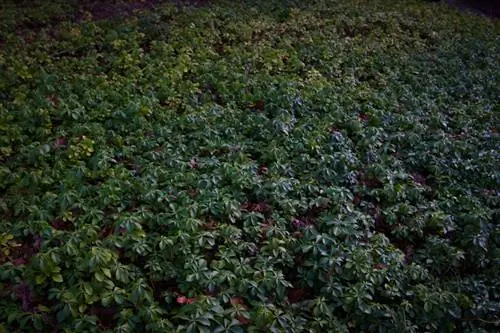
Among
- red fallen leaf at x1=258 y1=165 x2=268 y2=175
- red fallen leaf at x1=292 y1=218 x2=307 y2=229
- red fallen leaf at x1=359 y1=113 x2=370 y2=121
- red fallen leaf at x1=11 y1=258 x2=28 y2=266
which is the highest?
red fallen leaf at x1=359 y1=113 x2=370 y2=121

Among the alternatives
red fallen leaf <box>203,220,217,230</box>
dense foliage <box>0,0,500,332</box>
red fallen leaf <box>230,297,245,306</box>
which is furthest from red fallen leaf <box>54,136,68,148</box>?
red fallen leaf <box>230,297,245,306</box>

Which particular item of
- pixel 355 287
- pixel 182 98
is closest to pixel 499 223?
pixel 355 287

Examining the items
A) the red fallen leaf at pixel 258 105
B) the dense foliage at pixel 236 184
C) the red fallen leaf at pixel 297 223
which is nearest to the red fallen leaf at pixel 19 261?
the dense foliage at pixel 236 184

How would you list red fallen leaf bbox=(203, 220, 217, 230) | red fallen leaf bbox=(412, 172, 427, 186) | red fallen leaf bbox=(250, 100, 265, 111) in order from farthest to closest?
red fallen leaf bbox=(250, 100, 265, 111) → red fallen leaf bbox=(412, 172, 427, 186) → red fallen leaf bbox=(203, 220, 217, 230)

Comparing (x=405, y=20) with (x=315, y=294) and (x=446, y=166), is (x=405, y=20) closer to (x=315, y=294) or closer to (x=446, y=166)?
(x=446, y=166)

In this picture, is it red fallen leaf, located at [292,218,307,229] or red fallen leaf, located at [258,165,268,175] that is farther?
red fallen leaf, located at [258,165,268,175]

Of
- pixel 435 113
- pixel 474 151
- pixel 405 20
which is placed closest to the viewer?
pixel 474 151

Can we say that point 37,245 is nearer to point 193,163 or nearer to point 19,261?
point 19,261

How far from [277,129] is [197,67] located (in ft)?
5.88

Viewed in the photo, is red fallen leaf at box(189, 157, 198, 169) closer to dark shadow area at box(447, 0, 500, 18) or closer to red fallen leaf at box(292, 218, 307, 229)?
red fallen leaf at box(292, 218, 307, 229)

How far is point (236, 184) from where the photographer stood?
415 cm

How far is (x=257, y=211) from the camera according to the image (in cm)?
400

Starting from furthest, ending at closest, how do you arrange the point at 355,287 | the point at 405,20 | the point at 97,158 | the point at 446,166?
1. the point at 405,20
2. the point at 446,166
3. the point at 97,158
4. the point at 355,287

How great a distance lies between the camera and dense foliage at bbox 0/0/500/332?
319 cm
